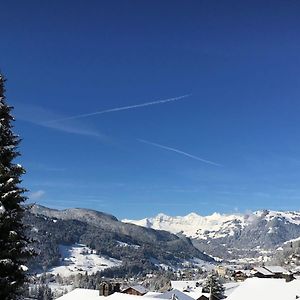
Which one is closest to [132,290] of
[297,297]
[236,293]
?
[236,293]

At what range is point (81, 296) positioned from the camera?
81.8 metres

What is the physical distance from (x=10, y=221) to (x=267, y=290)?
5298 cm

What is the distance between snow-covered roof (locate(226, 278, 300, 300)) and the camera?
63.4 m

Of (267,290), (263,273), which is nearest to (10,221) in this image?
(267,290)

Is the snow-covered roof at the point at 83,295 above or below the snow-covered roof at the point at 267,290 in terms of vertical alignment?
below

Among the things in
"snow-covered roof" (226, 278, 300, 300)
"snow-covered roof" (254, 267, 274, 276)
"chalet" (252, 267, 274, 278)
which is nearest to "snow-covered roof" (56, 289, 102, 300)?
"snow-covered roof" (226, 278, 300, 300)

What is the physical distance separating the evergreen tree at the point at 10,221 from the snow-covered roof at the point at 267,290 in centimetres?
4898

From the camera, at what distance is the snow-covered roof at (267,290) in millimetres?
→ 63375

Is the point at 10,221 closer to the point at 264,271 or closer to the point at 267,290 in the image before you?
the point at 267,290

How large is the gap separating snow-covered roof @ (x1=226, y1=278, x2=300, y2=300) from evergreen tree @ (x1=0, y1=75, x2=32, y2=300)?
49.0 m

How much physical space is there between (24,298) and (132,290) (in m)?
92.3

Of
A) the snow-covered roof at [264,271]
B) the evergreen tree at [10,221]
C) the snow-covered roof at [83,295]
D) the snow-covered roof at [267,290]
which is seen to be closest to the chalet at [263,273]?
the snow-covered roof at [264,271]

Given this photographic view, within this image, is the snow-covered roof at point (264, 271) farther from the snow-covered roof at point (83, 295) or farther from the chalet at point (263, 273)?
the snow-covered roof at point (83, 295)

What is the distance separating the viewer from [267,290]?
2603 inches
